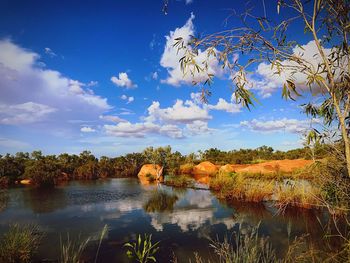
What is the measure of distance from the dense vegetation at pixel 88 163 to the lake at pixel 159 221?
1025 centimetres

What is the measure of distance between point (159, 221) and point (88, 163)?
28326mm

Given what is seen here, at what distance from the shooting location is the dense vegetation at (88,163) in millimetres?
27803

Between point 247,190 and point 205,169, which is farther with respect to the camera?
point 205,169

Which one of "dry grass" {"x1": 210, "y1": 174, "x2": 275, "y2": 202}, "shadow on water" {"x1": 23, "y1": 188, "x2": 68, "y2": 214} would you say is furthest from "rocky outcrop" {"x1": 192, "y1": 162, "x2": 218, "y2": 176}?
"shadow on water" {"x1": 23, "y1": 188, "x2": 68, "y2": 214}

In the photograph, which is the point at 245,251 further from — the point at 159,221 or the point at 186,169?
the point at 186,169

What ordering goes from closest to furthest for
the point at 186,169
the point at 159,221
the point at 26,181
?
the point at 159,221 → the point at 26,181 → the point at 186,169

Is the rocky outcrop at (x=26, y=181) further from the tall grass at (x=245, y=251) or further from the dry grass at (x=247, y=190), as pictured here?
the tall grass at (x=245, y=251)

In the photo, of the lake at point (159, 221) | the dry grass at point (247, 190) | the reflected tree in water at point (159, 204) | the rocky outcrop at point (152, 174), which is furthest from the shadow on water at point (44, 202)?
the rocky outcrop at point (152, 174)

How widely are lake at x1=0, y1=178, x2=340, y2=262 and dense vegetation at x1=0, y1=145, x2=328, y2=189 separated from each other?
10252mm

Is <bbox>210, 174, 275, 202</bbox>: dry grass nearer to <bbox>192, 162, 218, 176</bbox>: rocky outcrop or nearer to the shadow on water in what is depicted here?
the shadow on water

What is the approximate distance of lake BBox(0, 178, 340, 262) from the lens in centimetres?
888

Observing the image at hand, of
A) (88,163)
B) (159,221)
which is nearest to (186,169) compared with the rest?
(88,163)

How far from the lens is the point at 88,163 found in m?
38.1

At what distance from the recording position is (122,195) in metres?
20.1
